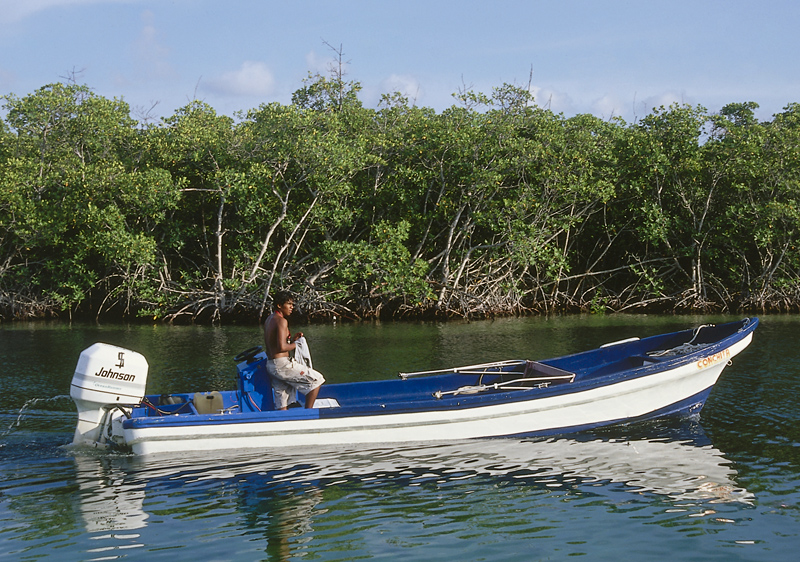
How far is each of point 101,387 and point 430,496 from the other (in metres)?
3.72

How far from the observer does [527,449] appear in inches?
344

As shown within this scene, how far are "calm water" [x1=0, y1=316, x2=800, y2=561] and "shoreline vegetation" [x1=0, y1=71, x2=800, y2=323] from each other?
38.7 feet

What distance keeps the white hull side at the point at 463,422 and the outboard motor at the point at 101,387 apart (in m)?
0.54

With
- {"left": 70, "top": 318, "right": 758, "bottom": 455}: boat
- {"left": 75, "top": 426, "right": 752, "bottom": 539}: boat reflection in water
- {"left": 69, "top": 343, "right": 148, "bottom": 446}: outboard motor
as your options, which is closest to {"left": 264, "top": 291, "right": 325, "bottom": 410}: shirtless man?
{"left": 70, "top": 318, "right": 758, "bottom": 455}: boat

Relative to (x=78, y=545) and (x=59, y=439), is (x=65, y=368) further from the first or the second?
(x=78, y=545)

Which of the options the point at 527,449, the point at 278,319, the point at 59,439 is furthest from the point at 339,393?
the point at 59,439

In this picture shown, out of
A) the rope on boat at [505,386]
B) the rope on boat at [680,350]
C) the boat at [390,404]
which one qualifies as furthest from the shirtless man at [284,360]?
the rope on boat at [680,350]

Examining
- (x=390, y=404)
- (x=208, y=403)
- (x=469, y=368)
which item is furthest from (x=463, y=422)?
(x=208, y=403)

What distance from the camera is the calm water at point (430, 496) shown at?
5.99 m

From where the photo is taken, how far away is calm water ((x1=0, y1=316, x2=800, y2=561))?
599 centimetres

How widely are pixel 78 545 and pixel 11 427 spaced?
4.32 m

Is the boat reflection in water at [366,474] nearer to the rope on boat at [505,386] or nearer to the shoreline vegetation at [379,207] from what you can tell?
the rope on boat at [505,386]

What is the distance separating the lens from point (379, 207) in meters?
24.4

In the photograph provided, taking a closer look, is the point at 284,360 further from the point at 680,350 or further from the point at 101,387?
the point at 680,350
